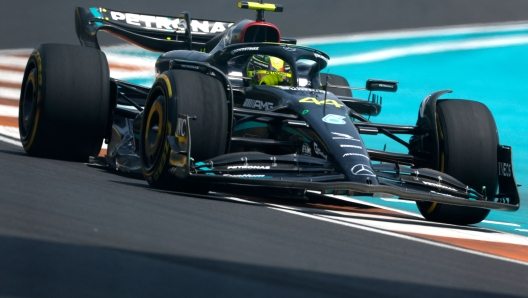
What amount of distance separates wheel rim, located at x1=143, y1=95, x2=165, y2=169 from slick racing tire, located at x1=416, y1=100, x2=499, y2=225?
8.01ft

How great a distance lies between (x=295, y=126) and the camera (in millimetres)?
6867

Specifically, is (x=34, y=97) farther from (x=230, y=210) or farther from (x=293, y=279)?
(x=293, y=279)

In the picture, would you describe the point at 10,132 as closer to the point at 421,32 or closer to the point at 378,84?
the point at 378,84

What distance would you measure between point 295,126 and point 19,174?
220 cm

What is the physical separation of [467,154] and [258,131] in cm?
184

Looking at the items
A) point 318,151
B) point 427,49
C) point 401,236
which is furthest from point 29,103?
point 427,49

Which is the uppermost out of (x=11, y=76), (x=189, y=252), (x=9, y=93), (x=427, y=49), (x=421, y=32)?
(x=421, y=32)

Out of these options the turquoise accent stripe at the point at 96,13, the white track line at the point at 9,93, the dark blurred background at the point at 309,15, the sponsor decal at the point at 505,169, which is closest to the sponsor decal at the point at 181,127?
the sponsor decal at the point at 505,169

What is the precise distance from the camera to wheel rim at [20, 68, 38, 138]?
27.2ft

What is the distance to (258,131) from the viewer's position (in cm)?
755

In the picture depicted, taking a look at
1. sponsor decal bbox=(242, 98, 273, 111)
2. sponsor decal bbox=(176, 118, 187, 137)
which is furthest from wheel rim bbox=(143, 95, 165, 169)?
sponsor decal bbox=(242, 98, 273, 111)

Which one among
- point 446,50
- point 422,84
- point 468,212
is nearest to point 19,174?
point 468,212

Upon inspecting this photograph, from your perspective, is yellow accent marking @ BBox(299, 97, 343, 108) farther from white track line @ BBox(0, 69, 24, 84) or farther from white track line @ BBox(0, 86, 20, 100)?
white track line @ BBox(0, 69, 24, 84)

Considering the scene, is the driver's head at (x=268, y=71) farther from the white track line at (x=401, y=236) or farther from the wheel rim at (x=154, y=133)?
the white track line at (x=401, y=236)
